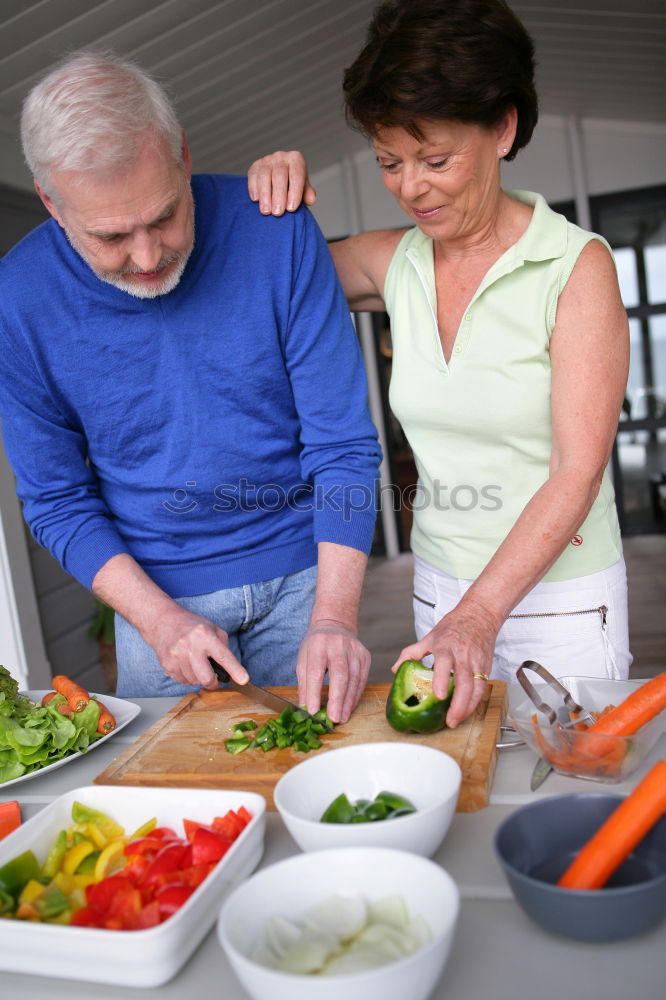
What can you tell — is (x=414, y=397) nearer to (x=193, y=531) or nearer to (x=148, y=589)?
(x=193, y=531)

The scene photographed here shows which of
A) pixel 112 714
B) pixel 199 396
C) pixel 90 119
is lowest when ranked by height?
pixel 112 714

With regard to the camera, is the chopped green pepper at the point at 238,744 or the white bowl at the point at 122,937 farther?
the chopped green pepper at the point at 238,744

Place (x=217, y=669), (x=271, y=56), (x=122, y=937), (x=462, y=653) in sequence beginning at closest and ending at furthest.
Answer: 1. (x=122, y=937)
2. (x=462, y=653)
3. (x=217, y=669)
4. (x=271, y=56)

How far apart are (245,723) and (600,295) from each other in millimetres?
967

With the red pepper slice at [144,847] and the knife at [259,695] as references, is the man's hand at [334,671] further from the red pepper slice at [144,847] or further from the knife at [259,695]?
the red pepper slice at [144,847]

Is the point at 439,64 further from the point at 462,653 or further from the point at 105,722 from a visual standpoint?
the point at 105,722

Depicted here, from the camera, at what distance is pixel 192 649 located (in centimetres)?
158

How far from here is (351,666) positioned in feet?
4.99

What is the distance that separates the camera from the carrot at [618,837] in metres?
0.89

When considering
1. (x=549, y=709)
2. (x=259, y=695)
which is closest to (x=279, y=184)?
(x=259, y=695)

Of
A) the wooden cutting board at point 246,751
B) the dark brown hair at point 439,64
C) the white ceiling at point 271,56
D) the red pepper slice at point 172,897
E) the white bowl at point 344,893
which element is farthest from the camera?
the white ceiling at point 271,56

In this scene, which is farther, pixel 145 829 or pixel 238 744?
pixel 238 744

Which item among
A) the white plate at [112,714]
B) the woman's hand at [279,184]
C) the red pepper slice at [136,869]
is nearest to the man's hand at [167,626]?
the white plate at [112,714]

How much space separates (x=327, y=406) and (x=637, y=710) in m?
0.85
